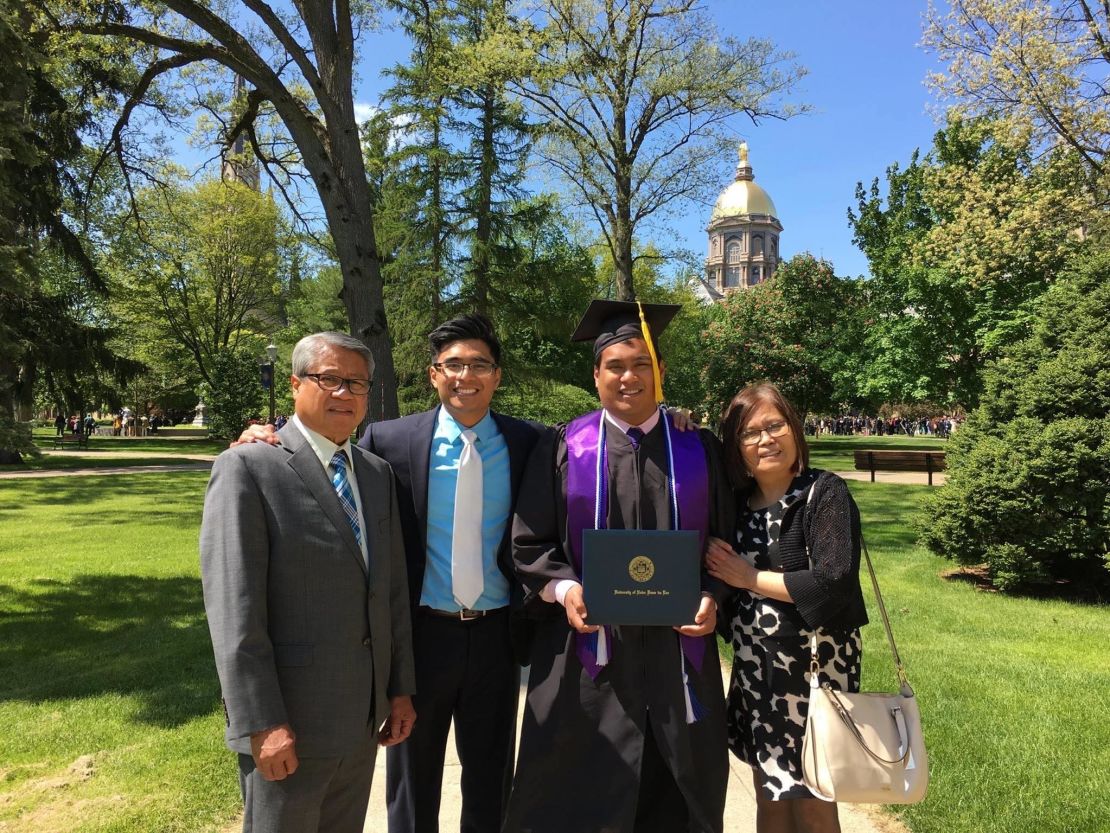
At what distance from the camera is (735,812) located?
3488 millimetres

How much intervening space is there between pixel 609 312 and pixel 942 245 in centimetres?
1977

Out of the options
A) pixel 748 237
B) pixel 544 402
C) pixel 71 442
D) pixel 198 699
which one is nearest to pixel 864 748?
pixel 198 699

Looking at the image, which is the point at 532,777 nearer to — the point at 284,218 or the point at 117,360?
the point at 117,360

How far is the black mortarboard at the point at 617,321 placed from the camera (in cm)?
272

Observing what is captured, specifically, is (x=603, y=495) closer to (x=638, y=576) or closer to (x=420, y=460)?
(x=638, y=576)

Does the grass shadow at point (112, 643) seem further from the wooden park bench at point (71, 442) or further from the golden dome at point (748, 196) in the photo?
the golden dome at point (748, 196)

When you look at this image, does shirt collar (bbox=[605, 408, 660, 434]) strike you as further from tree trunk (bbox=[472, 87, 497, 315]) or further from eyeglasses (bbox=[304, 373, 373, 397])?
tree trunk (bbox=[472, 87, 497, 315])

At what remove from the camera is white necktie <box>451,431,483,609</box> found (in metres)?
2.73

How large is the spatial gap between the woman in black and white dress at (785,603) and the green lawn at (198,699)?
1405 mm

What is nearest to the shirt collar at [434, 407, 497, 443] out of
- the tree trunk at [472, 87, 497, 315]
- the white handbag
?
the white handbag

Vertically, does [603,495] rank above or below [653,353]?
below

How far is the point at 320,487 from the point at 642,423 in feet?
3.90

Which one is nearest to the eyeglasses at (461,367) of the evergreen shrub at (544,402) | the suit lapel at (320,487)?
the suit lapel at (320,487)

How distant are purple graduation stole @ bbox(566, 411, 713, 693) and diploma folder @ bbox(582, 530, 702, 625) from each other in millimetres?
193
